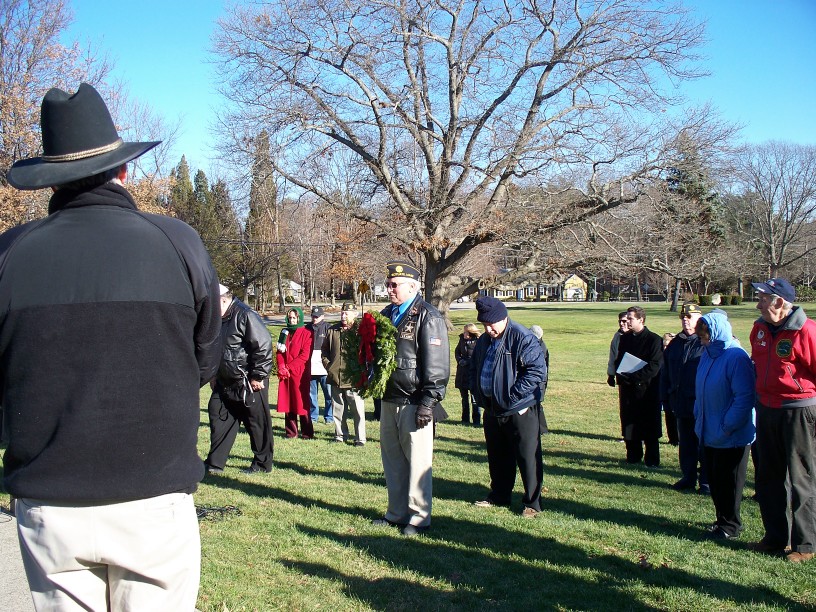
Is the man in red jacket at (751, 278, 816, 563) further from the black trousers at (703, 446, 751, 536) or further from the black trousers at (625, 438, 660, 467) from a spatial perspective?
the black trousers at (625, 438, 660, 467)

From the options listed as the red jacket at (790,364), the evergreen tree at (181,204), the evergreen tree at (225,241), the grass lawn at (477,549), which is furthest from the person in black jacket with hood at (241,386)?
the evergreen tree at (225,241)

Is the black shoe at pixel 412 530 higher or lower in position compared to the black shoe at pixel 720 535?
higher

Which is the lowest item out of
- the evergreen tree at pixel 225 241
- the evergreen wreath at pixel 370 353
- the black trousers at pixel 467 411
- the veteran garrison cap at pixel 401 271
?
the black trousers at pixel 467 411

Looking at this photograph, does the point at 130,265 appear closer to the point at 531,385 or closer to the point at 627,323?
the point at 531,385

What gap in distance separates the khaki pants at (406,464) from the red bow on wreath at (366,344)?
1.14 ft

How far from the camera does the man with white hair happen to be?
11305 millimetres

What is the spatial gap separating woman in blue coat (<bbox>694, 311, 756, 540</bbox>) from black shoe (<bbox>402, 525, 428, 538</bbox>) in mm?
2562

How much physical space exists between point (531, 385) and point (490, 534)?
4.97 ft

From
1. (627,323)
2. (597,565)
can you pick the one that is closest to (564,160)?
(627,323)

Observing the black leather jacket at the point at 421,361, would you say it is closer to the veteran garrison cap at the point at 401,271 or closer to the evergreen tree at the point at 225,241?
the veteran garrison cap at the point at 401,271

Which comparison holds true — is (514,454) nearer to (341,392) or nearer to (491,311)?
(491,311)

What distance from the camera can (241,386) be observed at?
334 inches

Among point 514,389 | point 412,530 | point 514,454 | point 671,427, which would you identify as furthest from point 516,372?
point 671,427

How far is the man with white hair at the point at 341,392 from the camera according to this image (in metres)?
11.3
